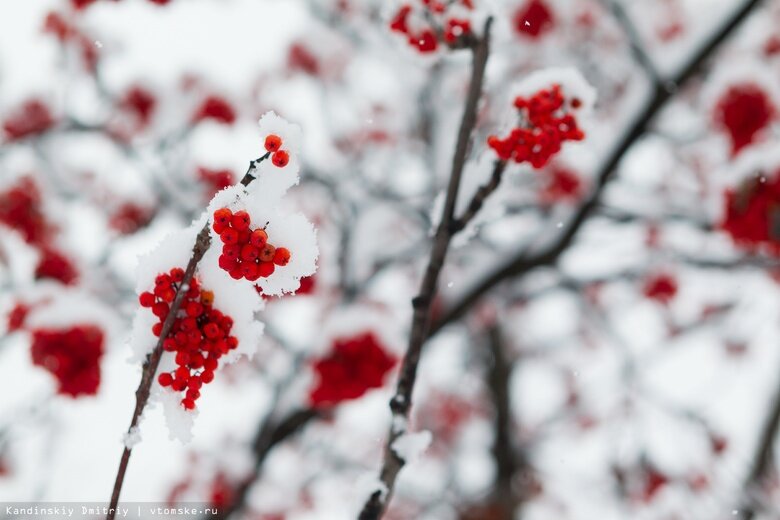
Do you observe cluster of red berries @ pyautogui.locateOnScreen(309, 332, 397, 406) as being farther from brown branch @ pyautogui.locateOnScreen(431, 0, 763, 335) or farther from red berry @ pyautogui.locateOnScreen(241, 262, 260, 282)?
red berry @ pyautogui.locateOnScreen(241, 262, 260, 282)

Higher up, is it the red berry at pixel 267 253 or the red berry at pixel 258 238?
the red berry at pixel 258 238

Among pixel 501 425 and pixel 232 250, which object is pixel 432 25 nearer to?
pixel 232 250

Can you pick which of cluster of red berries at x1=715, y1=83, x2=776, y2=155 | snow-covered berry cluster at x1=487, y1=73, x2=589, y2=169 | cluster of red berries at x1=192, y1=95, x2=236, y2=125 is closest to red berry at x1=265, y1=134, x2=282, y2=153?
snow-covered berry cluster at x1=487, y1=73, x2=589, y2=169

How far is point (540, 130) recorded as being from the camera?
1.20 m

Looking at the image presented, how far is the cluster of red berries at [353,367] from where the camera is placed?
276 cm

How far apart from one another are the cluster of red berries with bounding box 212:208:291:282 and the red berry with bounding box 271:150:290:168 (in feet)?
0.25

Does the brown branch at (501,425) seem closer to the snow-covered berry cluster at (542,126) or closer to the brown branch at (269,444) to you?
the brown branch at (269,444)

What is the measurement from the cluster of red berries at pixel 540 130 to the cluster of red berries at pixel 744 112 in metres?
2.40

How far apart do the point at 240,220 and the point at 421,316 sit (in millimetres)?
443

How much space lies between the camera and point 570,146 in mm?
1361

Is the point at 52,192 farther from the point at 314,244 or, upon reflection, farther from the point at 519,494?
the point at 519,494

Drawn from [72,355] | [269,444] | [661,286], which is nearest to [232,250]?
[72,355]

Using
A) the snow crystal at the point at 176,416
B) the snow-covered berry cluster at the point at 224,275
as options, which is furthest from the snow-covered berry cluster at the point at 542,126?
the snow crystal at the point at 176,416

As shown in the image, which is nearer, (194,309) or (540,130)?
(194,309)
